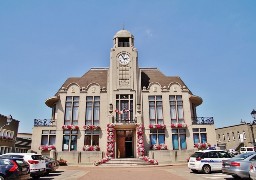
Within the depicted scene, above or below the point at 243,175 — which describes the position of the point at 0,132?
above

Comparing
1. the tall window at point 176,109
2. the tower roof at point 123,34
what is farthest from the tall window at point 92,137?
the tower roof at point 123,34

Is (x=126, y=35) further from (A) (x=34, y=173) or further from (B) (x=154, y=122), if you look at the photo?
(A) (x=34, y=173)

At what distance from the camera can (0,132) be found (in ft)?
91.9

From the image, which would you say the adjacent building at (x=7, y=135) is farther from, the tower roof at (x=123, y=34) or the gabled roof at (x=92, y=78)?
the tower roof at (x=123, y=34)

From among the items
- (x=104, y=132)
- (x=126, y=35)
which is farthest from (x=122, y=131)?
(x=126, y=35)

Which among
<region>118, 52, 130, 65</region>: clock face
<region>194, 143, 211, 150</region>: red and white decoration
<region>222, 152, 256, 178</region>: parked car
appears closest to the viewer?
<region>222, 152, 256, 178</region>: parked car

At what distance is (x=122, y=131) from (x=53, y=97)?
10.6m

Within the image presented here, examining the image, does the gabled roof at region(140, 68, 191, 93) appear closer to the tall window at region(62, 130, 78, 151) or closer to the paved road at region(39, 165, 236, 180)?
the tall window at region(62, 130, 78, 151)

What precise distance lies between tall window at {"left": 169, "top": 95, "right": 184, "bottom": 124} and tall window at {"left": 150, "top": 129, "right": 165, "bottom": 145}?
7.08ft

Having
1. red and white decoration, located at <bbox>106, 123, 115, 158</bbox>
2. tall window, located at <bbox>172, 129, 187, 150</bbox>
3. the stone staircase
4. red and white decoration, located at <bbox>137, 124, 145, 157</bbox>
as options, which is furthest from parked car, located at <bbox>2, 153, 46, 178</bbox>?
tall window, located at <bbox>172, 129, 187, 150</bbox>

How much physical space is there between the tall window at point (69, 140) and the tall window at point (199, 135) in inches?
615

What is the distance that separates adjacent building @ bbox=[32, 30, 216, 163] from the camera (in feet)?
100

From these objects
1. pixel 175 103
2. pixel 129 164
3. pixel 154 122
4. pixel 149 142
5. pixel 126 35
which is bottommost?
pixel 129 164

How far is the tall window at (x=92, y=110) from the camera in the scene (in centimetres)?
3186
